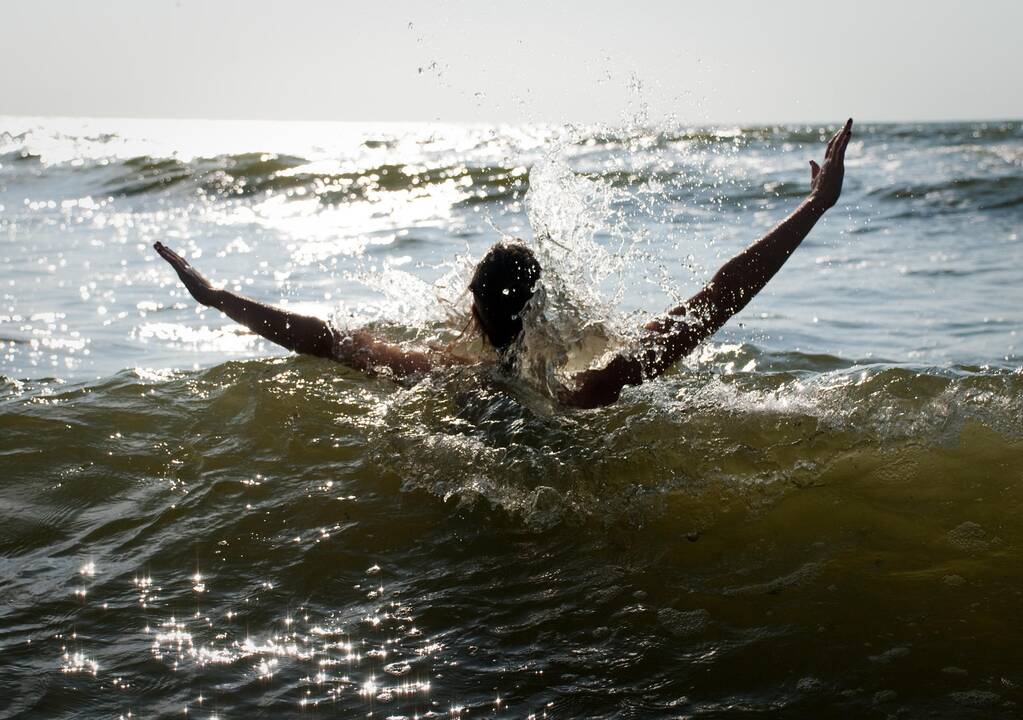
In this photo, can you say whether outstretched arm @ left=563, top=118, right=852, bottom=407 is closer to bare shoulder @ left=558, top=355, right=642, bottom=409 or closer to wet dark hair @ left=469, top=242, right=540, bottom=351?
bare shoulder @ left=558, top=355, right=642, bottom=409

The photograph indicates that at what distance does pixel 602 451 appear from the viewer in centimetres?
431

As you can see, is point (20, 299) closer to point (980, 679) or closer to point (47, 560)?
point (47, 560)

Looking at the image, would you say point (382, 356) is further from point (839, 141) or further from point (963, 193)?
point (963, 193)

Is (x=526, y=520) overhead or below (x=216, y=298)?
below

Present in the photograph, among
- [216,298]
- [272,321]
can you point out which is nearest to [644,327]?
[272,321]

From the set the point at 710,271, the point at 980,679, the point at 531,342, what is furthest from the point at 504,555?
the point at 710,271

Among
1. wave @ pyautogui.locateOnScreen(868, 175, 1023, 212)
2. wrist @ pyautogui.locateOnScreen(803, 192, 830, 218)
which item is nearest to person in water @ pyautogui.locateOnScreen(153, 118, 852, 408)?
wrist @ pyautogui.locateOnScreen(803, 192, 830, 218)

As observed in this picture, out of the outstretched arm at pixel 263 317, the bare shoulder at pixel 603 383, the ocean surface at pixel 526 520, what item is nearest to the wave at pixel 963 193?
the ocean surface at pixel 526 520

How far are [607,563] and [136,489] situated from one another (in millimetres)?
2184

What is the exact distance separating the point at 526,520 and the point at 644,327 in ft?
3.29

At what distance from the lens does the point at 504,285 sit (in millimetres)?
3896

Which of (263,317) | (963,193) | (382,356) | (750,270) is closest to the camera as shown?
(750,270)

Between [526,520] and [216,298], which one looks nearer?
[526,520]

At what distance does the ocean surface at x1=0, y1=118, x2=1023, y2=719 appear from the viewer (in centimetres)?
291
